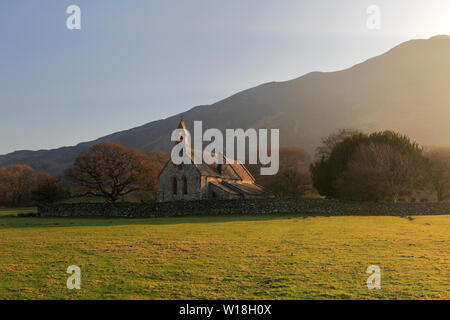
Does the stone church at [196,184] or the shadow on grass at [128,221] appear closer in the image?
the shadow on grass at [128,221]

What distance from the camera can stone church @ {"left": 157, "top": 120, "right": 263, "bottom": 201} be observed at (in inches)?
2021

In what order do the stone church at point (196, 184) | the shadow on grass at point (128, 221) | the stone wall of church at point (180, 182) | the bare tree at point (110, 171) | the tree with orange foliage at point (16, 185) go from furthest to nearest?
the tree with orange foliage at point (16, 185)
the bare tree at point (110, 171)
the stone wall of church at point (180, 182)
the stone church at point (196, 184)
the shadow on grass at point (128, 221)

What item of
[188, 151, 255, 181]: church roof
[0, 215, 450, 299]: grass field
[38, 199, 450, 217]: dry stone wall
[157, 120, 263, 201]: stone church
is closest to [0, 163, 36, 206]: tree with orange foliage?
[157, 120, 263, 201]: stone church

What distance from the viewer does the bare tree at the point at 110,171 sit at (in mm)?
55719

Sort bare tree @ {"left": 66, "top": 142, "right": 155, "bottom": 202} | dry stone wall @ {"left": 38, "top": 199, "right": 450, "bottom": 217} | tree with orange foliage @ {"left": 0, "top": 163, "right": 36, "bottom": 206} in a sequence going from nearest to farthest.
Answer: dry stone wall @ {"left": 38, "top": 199, "right": 450, "bottom": 217}
bare tree @ {"left": 66, "top": 142, "right": 155, "bottom": 202}
tree with orange foliage @ {"left": 0, "top": 163, "right": 36, "bottom": 206}

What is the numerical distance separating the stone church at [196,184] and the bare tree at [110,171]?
6.32 meters

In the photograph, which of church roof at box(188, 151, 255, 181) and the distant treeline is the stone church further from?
the distant treeline

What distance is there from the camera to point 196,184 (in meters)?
51.6

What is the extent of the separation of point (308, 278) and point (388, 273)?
8.36 ft

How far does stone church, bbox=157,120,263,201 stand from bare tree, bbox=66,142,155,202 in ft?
20.7

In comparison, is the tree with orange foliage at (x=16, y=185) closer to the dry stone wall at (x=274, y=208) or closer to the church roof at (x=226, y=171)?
the church roof at (x=226, y=171)

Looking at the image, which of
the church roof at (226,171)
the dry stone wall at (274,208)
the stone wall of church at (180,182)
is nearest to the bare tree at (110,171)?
the stone wall of church at (180,182)

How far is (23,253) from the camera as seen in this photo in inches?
553
